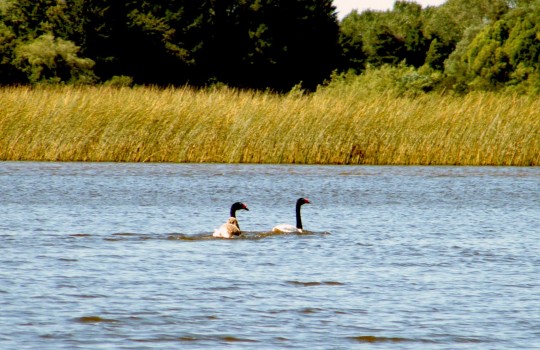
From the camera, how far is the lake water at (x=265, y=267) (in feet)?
31.4

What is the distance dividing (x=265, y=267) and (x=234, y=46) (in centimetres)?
6018

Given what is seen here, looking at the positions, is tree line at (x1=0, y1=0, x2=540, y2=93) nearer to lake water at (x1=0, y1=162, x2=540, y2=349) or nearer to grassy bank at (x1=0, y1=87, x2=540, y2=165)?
grassy bank at (x1=0, y1=87, x2=540, y2=165)

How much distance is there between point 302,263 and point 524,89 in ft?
129

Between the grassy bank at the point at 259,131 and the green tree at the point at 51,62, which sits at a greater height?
the grassy bank at the point at 259,131

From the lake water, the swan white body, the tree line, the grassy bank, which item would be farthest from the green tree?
the swan white body

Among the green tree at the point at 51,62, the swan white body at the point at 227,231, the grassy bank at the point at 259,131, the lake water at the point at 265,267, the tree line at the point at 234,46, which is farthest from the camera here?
the tree line at the point at 234,46

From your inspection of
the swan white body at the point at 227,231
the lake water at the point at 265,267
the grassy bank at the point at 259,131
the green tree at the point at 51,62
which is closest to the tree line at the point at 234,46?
the green tree at the point at 51,62

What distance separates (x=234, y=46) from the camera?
72.9 meters

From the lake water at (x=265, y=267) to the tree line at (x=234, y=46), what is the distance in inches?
935

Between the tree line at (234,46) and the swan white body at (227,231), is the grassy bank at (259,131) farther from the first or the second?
the tree line at (234,46)

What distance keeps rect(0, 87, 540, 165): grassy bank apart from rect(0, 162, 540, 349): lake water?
414cm

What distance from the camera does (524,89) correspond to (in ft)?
168

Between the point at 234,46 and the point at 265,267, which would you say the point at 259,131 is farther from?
the point at 234,46

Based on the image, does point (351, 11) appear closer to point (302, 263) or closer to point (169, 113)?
point (169, 113)
